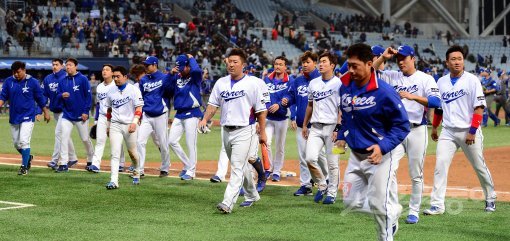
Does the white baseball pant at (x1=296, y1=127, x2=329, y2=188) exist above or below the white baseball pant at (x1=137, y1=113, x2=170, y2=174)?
below

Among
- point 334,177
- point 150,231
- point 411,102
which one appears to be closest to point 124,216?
point 150,231

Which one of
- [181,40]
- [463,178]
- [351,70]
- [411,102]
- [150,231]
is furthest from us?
[181,40]

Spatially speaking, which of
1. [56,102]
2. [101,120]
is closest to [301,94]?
[101,120]

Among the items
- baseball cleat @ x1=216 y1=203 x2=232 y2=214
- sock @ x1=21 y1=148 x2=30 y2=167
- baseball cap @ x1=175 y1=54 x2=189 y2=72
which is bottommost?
baseball cleat @ x1=216 y1=203 x2=232 y2=214

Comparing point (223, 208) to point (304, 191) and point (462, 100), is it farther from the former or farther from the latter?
point (462, 100)

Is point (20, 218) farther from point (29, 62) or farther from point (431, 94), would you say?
point (29, 62)

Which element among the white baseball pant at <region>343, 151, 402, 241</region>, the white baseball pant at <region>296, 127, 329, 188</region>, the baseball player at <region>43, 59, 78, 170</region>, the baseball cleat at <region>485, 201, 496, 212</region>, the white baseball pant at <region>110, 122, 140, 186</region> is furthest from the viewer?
the baseball player at <region>43, 59, 78, 170</region>

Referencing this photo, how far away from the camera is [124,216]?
11609mm

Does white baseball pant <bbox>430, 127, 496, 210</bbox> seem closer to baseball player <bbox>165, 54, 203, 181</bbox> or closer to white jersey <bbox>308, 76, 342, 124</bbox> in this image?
white jersey <bbox>308, 76, 342, 124</bbox>

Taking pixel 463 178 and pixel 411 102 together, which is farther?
pixel 463 178

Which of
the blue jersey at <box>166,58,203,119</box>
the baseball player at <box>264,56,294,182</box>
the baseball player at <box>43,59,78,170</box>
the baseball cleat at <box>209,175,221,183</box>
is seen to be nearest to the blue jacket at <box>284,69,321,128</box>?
the baseball player at <box>264,56,294,182</box>

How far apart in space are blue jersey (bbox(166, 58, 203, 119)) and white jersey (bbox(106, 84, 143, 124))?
1.08 m

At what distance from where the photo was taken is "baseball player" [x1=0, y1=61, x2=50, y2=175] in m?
16.4

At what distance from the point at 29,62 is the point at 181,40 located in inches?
388
